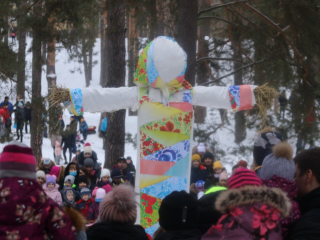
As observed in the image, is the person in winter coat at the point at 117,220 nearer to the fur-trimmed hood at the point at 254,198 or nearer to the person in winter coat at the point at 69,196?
the fur-trimmed hood at the point at 254,198

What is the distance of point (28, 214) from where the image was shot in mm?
2330

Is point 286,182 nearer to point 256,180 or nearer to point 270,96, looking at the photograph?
point 256,180

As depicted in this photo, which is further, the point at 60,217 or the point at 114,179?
the point at 114,179

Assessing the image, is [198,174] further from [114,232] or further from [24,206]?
[24,206]

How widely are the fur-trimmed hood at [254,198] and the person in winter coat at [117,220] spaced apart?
606 millimetres

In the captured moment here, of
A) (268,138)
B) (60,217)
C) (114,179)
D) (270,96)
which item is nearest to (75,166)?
(114,179)

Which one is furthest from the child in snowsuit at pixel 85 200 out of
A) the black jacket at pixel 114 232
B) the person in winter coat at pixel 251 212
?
the person in winter coat at pixel 251 212

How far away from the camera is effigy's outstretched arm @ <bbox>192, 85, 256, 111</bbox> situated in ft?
16.1

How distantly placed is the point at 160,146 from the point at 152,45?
1.10 metres

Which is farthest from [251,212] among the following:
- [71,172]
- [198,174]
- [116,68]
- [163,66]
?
[116,68]

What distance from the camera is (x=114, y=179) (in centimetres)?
703

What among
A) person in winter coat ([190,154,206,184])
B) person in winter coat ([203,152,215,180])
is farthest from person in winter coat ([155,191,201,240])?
person in winter coat ([203,152,215,180])

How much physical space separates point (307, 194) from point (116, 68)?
5.95m

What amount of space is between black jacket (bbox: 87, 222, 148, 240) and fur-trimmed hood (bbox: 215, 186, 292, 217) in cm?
59
